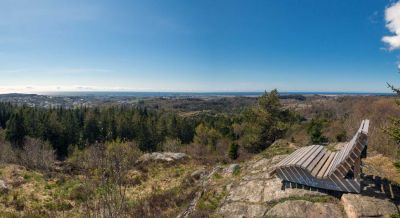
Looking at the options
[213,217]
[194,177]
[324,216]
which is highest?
[324,216]

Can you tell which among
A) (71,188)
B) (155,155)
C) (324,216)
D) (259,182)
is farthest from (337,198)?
(155,155)

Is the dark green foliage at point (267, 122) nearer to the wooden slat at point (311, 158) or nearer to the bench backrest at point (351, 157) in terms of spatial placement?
the wooden slat at point (311, 158)

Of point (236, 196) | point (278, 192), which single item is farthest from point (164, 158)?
point (278, 192)

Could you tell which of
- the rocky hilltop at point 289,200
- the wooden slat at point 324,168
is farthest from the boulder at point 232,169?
the wooden slat at point 324,168

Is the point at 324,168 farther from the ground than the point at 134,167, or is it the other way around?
the point at 324,168

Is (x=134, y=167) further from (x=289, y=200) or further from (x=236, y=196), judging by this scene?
(x=289, y=200)

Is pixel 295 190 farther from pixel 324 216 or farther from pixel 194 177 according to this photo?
pixel 194 177
